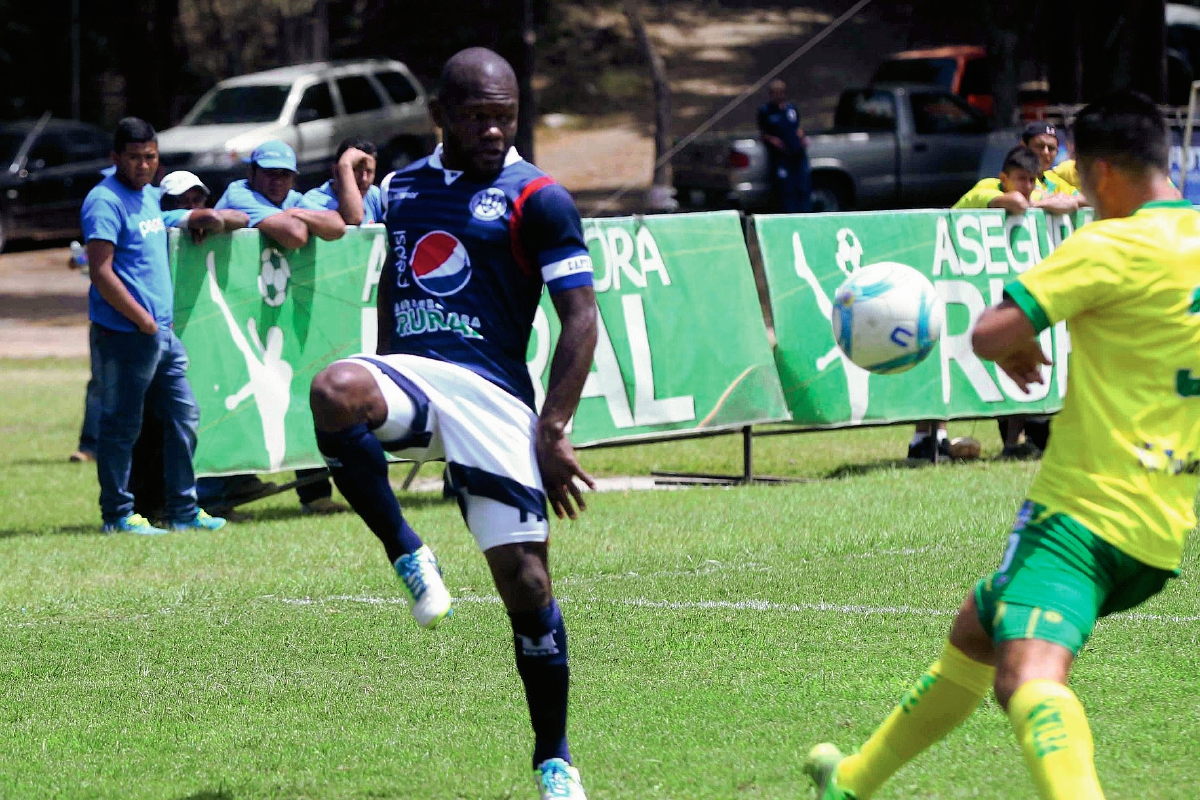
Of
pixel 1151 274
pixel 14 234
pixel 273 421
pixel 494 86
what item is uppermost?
pixel 494 86

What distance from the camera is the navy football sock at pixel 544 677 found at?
4.68 metres

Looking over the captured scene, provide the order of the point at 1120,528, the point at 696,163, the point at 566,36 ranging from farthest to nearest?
the point at 566,36, the point at 696,163, the point at 1120,528

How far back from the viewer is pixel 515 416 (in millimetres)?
4688

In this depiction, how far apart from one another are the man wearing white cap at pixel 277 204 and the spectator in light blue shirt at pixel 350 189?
15cm

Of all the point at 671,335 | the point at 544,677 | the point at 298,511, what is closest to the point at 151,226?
the point at 298,511

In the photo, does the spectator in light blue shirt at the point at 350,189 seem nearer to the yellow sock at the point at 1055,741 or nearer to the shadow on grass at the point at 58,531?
the shadow on grass at the point at 58,531

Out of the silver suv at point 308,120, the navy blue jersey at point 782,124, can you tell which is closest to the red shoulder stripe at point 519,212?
the navy blue jersey at point 782,124

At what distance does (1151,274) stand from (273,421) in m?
7.53

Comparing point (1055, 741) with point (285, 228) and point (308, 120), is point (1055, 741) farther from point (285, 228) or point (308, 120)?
point (308, 120)

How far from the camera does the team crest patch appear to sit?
4.75 m

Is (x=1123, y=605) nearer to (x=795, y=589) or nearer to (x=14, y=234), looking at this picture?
(x=795, y=589)

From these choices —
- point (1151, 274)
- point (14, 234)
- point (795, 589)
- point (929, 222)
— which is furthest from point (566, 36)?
point (1151, 274)

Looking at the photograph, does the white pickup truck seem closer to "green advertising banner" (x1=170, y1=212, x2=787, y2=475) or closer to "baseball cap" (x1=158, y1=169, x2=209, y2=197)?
"green advertising banner" (x1=170, y1=212, x2=787, y2=475)

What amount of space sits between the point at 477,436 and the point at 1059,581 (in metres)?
1.64
